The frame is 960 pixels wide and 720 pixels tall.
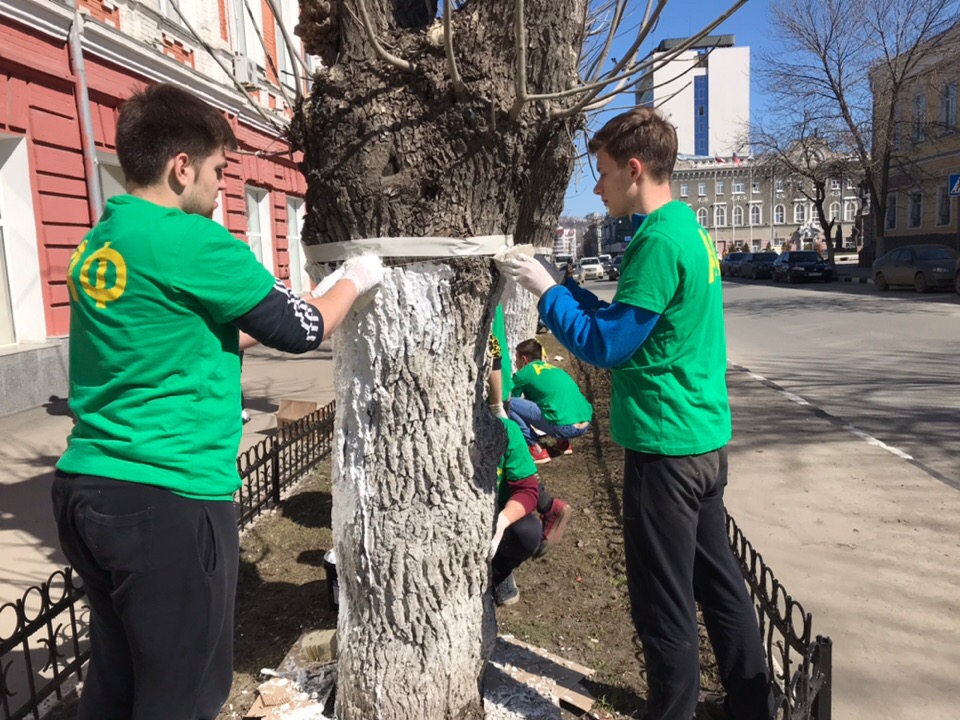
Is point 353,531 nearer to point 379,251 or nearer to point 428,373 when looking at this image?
point 428,373

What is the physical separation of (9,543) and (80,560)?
3039mm

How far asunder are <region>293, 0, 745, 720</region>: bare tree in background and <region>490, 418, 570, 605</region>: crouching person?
2.24ft

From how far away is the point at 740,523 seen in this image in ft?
13.4

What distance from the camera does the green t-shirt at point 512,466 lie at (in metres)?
3.05

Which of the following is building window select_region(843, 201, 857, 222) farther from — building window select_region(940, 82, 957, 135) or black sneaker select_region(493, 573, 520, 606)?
black sneaker select_region(493, 573, 520, 606)

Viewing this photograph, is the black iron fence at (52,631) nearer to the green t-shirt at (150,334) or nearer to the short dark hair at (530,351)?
the green t-shirt at (150,334)

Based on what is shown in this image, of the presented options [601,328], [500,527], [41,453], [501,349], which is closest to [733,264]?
[501,349]

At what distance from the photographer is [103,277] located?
4.64 ft

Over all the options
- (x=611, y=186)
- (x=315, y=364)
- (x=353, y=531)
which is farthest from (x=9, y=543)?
(x=315, y=364)

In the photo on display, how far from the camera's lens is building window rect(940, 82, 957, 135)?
26.0 metres

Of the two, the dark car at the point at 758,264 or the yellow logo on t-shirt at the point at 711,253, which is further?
the dark car at the point at 758,264

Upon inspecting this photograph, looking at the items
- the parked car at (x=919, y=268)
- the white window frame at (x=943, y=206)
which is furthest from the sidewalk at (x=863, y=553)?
the white window frame at (x=943, y=206)

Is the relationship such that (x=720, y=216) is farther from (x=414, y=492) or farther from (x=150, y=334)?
(x=150, y=334)

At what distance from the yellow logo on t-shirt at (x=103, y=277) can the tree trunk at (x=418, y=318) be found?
0.69 meters
